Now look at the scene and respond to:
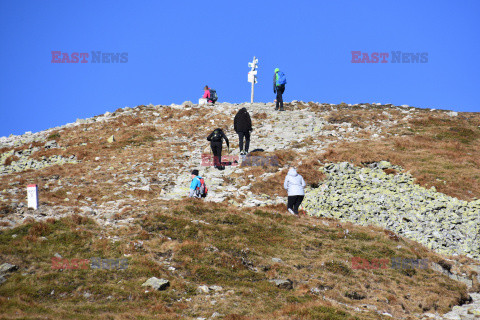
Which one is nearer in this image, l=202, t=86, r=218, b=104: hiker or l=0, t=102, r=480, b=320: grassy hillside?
l=0, t=102, r=480, b=320: grassy hillside

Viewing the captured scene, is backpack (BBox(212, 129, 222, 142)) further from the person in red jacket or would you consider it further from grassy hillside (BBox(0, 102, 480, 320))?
the person in red jacket

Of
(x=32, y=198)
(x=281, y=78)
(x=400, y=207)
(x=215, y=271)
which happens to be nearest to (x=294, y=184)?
(x=400, y=207)

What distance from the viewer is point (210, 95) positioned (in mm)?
43312

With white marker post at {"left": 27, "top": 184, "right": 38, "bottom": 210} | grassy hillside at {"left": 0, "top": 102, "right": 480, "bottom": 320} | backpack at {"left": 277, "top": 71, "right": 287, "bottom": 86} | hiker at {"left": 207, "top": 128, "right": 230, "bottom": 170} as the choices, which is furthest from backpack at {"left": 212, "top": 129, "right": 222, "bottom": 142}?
backpack at {"left": 277, "top": 71, "right": 287, "bottom": 86}

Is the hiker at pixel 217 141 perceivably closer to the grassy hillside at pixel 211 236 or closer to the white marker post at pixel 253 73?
the grassy hillside at pixel 211 236

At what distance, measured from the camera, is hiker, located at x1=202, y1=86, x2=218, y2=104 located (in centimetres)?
4316

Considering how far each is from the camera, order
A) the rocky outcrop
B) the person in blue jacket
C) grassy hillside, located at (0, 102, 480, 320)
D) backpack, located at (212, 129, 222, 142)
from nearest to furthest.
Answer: grassy hillside, located at (0, 102, 480, 320) → the rocky outcrop → the person in blue jacket → backpack, located at (212, 129, 222, 142)

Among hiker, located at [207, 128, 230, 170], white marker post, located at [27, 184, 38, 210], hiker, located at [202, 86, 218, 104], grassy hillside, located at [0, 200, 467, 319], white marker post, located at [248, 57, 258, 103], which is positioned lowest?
grassy hillside, located at [0, 200, 467, 319]

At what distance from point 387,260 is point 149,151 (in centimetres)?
1792

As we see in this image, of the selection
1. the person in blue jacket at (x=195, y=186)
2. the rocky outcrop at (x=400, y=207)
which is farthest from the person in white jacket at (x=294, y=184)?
the person in blue jacket at (x=195, y=186)

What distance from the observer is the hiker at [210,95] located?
142ft

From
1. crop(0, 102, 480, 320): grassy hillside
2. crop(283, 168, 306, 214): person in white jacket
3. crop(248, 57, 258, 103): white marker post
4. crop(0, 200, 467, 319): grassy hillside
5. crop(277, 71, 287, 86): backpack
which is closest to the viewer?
crop(0, 200, 467, 319): grassy hillside

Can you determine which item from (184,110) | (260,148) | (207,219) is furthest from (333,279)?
(184,110)

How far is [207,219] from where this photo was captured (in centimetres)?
1642
